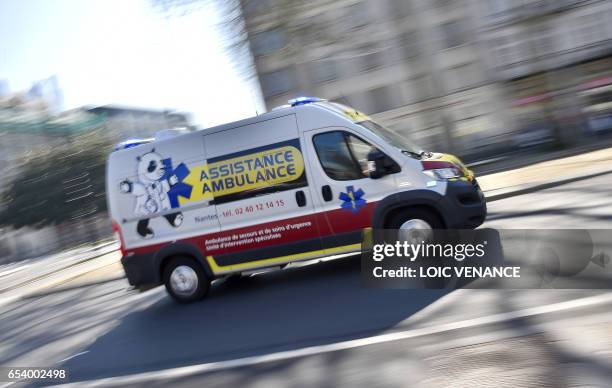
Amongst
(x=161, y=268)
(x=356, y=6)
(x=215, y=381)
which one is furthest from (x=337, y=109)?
(x=356, y=6)

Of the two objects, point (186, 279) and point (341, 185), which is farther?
point (186, 279)

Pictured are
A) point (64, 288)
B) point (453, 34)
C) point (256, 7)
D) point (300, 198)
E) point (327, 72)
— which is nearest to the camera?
point (300, 198)

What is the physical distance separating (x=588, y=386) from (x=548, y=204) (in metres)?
7.29

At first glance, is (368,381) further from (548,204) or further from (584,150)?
(584,150)

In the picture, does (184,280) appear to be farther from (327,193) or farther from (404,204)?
(404,204)

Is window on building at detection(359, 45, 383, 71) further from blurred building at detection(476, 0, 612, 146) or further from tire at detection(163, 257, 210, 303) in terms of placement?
tire at detection(163, 257, 210, 303)

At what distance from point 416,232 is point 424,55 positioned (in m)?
22.5

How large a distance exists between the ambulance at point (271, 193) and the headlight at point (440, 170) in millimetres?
13

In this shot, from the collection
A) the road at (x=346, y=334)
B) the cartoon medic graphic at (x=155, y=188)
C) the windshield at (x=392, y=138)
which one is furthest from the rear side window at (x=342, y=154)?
the cartoon medic graphic at (x=155, y=188)

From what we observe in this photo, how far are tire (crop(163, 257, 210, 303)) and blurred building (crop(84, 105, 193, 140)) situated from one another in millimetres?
64262

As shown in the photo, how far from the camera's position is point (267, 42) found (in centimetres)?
2020

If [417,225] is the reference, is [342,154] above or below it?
above

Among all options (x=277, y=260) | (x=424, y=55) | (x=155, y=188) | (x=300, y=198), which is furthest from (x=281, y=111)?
(x=424, y=55)

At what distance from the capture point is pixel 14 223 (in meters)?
52.5
